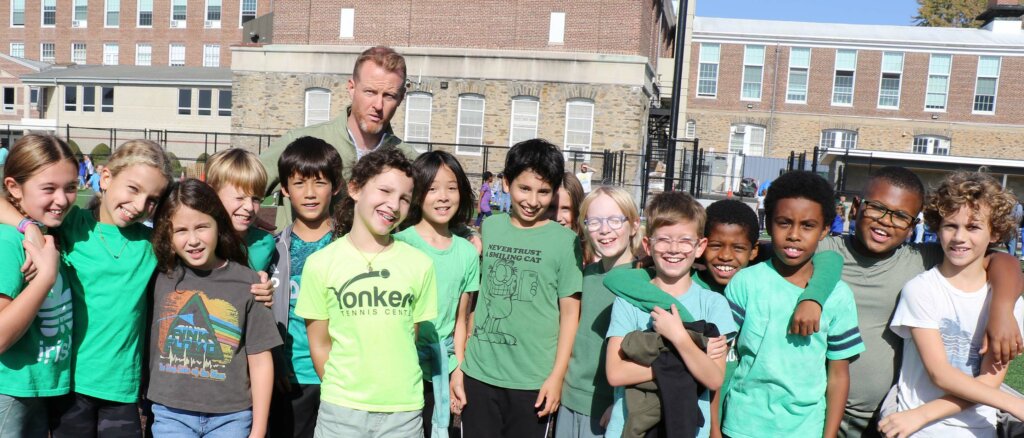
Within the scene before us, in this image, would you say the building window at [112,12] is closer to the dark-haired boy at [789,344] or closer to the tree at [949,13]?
the tree at [949,13]

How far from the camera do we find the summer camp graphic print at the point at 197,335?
119 inches

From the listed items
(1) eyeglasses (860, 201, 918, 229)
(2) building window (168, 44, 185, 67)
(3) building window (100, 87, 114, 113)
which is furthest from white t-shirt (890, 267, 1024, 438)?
(2) building window (168, 44, 185, 67)

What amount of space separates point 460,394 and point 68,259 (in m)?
1.83

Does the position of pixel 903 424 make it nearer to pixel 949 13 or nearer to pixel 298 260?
pixel 298 260

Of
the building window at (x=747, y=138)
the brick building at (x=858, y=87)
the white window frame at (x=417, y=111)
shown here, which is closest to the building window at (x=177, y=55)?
the white window frame at (x=417, y=111)

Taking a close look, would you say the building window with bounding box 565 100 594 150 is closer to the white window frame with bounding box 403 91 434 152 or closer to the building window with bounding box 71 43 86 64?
the white window frame with bounding box 403 91 434 152

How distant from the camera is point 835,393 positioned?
307 cm

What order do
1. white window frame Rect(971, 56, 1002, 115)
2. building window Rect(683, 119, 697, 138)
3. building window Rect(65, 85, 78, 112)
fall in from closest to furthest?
white window frame Rect(971, 56, 1002, 115) → building window Rect(683, 119, 697, 138) → building window Rect(65, 85, 78, 112)

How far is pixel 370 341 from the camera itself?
293 cm

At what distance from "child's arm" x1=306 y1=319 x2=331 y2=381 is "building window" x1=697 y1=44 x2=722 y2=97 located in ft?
121

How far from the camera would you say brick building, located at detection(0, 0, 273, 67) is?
51219 millimetres

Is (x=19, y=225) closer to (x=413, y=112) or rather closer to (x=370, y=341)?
(x=370, y=341)

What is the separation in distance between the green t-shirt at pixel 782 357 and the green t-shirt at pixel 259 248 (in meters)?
2.15

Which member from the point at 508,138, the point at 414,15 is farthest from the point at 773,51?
the point at 414,15
